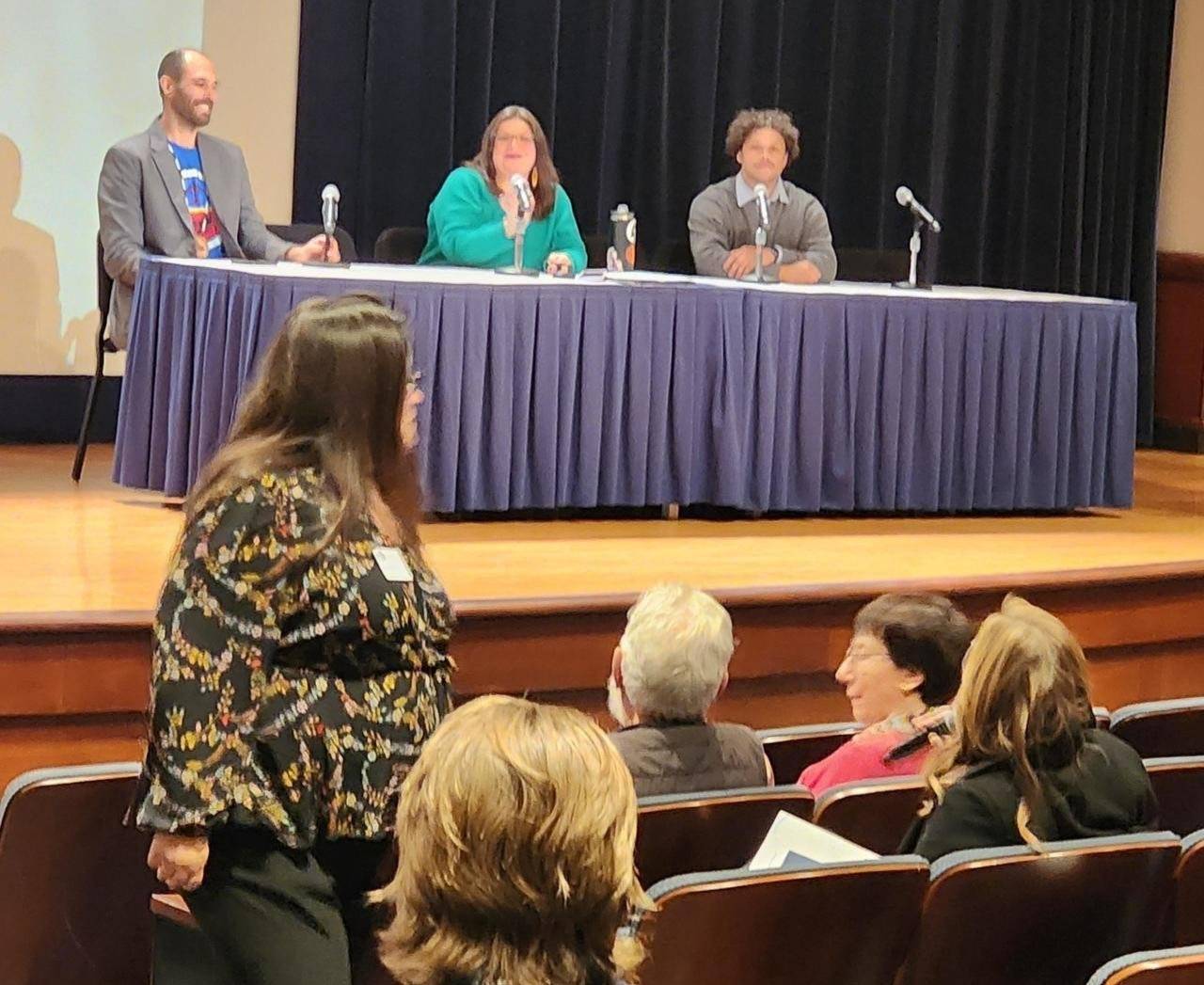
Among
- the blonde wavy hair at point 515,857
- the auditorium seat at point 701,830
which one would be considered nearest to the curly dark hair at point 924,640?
the auditorium seat at point 701,830

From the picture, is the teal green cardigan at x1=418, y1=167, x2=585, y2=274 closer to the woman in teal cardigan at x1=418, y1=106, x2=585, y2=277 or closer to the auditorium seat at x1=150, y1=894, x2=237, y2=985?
the woman in teal cardigan at x1=418, y1=106, x2=585, y2=277

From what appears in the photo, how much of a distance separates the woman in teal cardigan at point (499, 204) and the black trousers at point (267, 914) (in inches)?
147

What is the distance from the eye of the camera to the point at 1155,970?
5.84 feet

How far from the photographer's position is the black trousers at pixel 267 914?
198 cm

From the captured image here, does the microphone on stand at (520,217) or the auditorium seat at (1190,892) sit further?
the microphone on stand at (520,217)

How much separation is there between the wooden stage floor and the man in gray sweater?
0.89 m

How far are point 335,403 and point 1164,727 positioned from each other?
178 centimetres

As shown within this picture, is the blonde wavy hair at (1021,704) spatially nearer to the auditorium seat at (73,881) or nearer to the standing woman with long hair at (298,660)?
the standing woman with long hair at (298,660)

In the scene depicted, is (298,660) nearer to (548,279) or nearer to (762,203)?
(548,279)

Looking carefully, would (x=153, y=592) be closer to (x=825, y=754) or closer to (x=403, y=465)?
(x=825, y=754)

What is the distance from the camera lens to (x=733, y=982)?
2057mm

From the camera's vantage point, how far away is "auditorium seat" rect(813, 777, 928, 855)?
2543 mm

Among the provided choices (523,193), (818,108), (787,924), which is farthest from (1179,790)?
(818,108)

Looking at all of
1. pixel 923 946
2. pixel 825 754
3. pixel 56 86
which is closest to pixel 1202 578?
pixel 825 754
